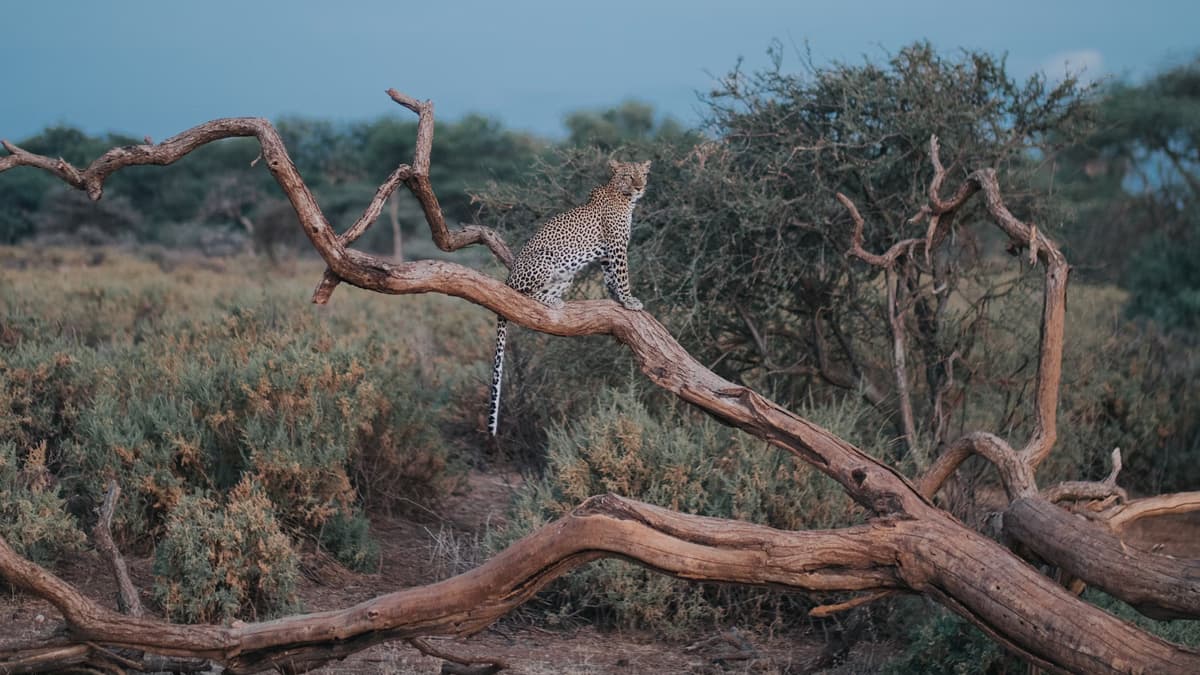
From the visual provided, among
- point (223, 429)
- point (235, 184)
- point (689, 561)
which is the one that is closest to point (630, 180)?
point (689, 561)

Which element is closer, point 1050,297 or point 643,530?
point 643,530

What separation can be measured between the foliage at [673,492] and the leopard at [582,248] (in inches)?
46.4

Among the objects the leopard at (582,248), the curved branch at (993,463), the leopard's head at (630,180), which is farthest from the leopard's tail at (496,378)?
the curved branch at (993,463)

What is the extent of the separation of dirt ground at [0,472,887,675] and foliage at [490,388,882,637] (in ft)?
0.58

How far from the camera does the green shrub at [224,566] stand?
603 cm

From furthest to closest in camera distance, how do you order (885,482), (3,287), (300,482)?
(3,287) → (300,482) → (885,482)

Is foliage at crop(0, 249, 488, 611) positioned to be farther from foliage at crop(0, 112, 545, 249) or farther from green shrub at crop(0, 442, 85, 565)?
foliage at crop(0, 112, 545, 249)

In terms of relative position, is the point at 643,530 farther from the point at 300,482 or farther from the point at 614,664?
the point at 300,482

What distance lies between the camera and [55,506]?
6566 millimetres

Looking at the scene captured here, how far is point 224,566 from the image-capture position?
6098 millimetres

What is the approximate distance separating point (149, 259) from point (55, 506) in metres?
20.5

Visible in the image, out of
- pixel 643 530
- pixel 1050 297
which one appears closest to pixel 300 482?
pixel 643 530

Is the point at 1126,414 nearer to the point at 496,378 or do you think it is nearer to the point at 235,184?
the point at 496,378

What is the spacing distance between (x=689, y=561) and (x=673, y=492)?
2.43 meters
